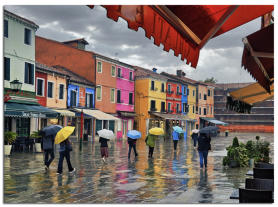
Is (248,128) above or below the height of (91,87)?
below

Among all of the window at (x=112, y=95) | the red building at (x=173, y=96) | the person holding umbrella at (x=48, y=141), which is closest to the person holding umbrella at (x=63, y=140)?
the person holding umbrella at (x=48, y=141)

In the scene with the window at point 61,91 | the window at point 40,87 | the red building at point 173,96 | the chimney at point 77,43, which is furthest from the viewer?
the red building at point 173,96

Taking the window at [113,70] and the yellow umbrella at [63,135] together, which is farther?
the window at [113,70]

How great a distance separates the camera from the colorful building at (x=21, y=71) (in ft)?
74.2

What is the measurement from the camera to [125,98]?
1657 inches

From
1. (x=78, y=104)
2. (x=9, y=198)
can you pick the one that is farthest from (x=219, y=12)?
(x=78, y=104)

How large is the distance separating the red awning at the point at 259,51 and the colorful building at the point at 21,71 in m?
17.6

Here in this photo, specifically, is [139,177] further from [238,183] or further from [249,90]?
[249,90]

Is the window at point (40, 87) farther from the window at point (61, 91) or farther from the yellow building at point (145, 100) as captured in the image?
the yellow building at point (145, 100)

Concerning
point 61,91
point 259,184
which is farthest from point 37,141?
point 259,184

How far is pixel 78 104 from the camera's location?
33.8m

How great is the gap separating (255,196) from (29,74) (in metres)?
23.3

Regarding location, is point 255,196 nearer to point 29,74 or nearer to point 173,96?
Result: point 29,74

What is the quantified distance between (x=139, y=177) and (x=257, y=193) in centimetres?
701
